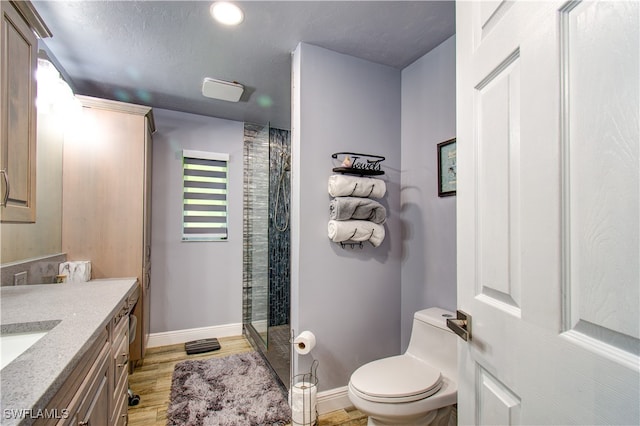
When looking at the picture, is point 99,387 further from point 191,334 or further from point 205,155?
point 205,155

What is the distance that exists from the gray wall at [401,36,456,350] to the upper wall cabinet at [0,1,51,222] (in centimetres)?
212

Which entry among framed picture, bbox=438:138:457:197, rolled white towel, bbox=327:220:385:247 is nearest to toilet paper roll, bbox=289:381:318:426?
rolled white towel, bbox=327:220:385:247

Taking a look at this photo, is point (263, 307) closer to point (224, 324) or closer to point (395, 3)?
point (224, 324)

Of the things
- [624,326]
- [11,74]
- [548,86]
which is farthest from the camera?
[11,74]

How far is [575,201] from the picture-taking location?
1.71ft

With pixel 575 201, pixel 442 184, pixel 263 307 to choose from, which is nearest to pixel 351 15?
pixel 442 184

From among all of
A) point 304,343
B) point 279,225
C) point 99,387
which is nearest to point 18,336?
point 99,387

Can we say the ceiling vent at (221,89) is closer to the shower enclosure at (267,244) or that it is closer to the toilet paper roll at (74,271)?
the shower enclosure at (267,244)

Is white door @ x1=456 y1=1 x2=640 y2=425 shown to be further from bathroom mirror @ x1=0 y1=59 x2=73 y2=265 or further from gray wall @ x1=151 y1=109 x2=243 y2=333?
gray wall @ x1=151 y1=109 x2=243 y2=333

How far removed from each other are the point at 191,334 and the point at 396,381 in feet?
7.92

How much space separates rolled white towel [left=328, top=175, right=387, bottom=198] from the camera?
1.97 meters

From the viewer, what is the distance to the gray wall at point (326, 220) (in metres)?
1.99

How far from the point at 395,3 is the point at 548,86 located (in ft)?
4.57

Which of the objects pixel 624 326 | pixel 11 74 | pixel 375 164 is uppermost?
pixel 11 74
